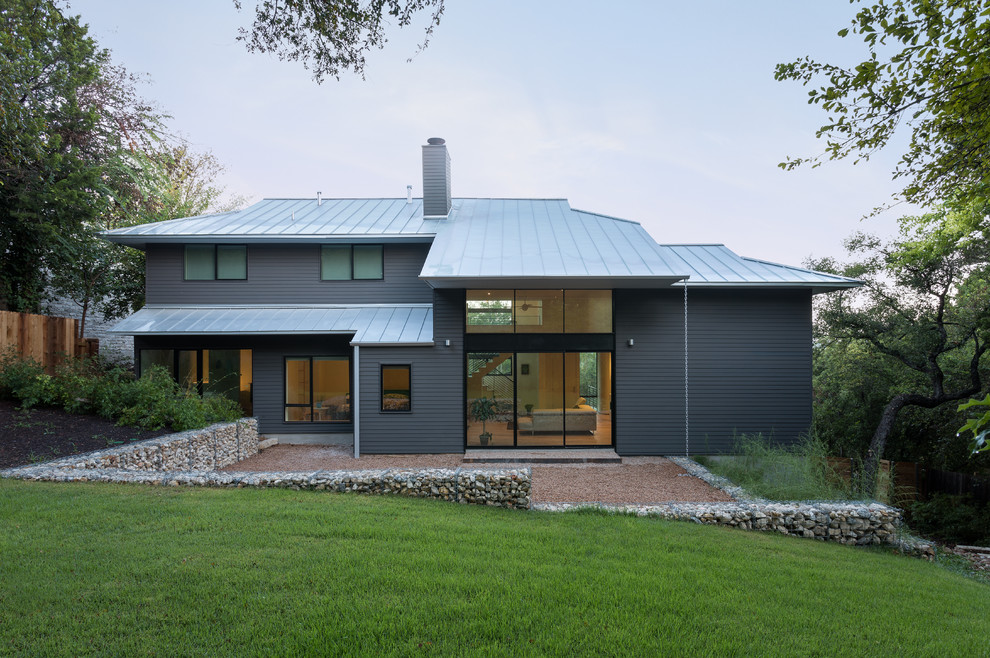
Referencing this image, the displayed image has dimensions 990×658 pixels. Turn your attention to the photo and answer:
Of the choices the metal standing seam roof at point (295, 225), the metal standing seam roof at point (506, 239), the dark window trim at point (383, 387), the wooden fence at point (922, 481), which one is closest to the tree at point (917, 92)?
the metal standing seam roof at point (506, 239)

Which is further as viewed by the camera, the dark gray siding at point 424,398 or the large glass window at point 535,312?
the large glass window at point 535,312

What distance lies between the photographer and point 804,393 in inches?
460

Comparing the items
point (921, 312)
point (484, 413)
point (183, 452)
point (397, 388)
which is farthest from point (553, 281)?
point (921, 312)

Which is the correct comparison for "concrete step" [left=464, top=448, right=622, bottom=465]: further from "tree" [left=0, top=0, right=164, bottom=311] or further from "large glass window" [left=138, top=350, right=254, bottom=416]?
"tree" [left=0, top=0, right=164, bottom=311]

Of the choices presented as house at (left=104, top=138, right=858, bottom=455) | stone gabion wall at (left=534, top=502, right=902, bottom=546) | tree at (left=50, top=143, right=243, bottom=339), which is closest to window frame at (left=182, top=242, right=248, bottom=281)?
house at (left=104, top=138, right=858, bottom=455)

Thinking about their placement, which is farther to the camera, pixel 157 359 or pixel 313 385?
pixel 313 385

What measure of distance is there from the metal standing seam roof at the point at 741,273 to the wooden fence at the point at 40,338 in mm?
14540

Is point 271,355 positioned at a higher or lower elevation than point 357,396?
higher

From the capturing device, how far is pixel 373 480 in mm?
7113

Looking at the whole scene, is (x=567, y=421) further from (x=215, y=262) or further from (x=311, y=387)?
(x=215, y=262)

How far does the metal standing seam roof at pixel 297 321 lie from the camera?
1182 cm

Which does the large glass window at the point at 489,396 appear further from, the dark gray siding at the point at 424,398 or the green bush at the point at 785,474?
the green bush at the point at 785,474

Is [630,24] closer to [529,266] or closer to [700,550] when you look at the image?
[529,266]

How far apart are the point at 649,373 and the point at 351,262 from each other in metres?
7.68
